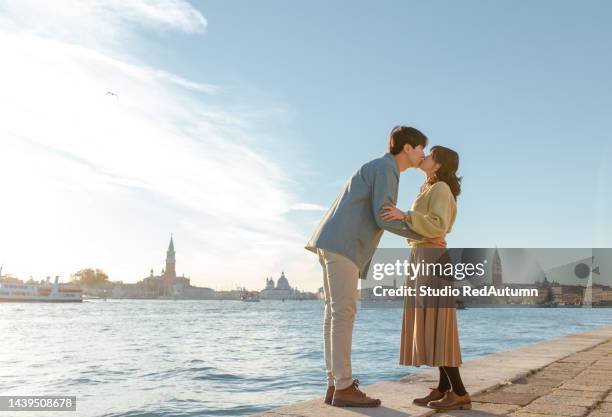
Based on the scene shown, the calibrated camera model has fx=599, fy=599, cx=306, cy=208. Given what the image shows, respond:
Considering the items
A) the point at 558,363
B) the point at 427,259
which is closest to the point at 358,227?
the point at 427,259

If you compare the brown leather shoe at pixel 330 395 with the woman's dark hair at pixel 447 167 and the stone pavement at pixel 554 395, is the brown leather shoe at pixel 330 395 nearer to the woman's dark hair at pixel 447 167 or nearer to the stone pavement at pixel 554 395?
→ the stone pavement at pixel 554 395

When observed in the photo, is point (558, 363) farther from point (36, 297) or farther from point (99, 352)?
point (36, 297)

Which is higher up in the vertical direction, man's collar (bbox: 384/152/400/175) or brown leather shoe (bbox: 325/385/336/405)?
man's collar (bbox: 384/152/400/175)

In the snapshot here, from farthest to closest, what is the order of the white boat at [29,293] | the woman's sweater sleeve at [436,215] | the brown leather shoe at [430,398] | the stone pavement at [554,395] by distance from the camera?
1. the white boat at [29,293]
2. the brown leather shoe at [430,398]
3. the stone pavement at [554,395]
4. the woman's sweater sleeve at [436,215]

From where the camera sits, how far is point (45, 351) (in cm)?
2184

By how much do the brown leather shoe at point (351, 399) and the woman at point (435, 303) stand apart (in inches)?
13.8

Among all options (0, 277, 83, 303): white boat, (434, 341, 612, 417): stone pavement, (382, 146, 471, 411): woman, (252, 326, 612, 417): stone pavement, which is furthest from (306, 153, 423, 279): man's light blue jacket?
(0, 277, 83, 303): white boat

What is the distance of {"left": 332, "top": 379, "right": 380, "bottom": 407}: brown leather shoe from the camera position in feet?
11.6

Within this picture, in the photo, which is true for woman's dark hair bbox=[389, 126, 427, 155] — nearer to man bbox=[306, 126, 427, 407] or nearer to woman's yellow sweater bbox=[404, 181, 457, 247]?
man bbox=[306, 126, 427, 407]

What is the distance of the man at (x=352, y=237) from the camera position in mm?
3506

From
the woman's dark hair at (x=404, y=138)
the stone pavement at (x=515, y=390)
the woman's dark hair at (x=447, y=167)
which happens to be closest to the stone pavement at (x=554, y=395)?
the stone pavement at (x=515, y=390)

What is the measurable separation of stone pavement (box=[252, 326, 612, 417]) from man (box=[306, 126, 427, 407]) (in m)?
0.24

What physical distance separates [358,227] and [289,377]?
8.90 meters

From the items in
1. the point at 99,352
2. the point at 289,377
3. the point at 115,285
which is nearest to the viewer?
the point at 289,377
